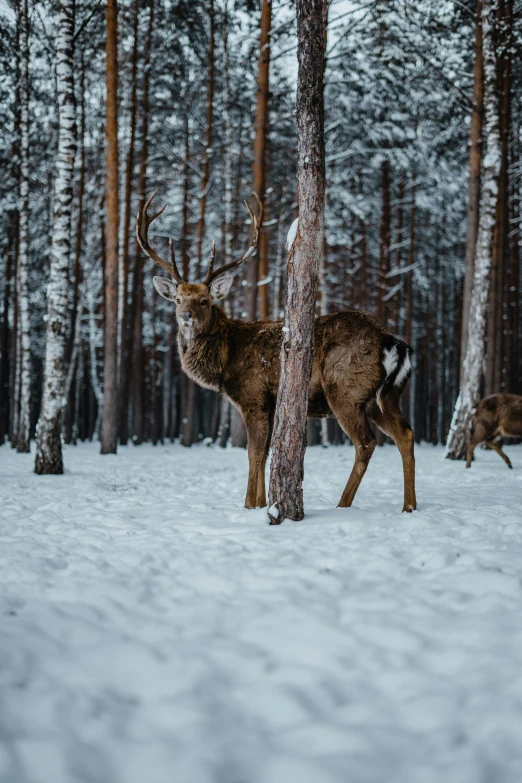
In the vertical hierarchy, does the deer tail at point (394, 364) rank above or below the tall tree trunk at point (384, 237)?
below

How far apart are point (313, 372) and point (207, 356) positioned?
1.28 metres

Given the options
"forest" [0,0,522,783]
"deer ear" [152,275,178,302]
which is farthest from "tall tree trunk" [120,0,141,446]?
"deer ear" [152,275,178,302]

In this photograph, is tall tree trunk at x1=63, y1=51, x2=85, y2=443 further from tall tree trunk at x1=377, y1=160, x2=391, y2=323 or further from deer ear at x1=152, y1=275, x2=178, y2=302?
tall tree trunk at x1=377, y1=160, x2=391, y2=323

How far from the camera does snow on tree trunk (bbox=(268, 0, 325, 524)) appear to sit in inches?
187

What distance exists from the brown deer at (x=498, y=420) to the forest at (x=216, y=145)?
1.88 meters

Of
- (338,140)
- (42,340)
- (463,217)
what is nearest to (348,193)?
(338,140)

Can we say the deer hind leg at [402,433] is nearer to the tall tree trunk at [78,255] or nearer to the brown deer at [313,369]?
the brown deer at [313,369]

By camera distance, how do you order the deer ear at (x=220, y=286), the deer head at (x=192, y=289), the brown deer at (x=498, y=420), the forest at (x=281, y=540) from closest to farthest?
the forest at (x=281, y=540) < the deer head at (x=192, y=289) < the deer ear at (x=220, y=286) < the brown deer at (x=498, y=420)

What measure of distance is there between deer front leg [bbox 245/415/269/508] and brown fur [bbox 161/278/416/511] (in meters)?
0.01

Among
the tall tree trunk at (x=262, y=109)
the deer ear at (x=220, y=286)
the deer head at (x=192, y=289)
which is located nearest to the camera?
the deer head at (x=192, y=289)

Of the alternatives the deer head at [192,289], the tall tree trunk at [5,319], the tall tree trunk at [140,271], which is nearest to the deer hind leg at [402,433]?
the deer head at [192,289]

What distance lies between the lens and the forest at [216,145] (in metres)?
13.0

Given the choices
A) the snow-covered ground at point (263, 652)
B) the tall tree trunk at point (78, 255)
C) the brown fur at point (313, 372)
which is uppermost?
the tall tree trunk at point (78, 255)

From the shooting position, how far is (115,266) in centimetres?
1356
